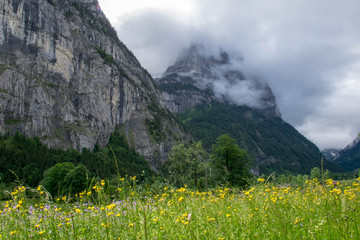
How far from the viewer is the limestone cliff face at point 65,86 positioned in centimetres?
11338

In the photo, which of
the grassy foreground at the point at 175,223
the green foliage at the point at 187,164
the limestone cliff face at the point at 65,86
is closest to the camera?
the grassy foreground at the point at 175,223

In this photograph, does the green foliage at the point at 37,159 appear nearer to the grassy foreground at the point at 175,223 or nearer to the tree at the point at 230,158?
the tree at the point at 230,158

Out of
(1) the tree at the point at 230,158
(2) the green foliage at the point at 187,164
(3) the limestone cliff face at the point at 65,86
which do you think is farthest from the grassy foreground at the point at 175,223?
(3) the limestone cliff face at the point at 65,86

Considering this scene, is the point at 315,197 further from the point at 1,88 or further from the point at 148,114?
the point at 148,114

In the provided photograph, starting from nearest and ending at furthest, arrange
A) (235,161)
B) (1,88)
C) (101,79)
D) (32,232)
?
1. (32,232)
2. (235,161)
3. (1,88)
4. (101,79)

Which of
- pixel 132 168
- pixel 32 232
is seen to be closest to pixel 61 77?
pixel 132 168

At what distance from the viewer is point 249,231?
369 centimetres

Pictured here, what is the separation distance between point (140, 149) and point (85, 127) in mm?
40121

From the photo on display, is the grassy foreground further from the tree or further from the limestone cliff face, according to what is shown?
the limestone cliff face

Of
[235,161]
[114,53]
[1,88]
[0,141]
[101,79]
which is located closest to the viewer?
[235,161]

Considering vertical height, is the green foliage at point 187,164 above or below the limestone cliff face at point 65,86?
below

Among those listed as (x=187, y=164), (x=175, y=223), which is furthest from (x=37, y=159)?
(x=175, y=223)

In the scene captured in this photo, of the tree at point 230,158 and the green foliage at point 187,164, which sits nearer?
the tree at point 230,158

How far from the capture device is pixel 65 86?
133250 mm
